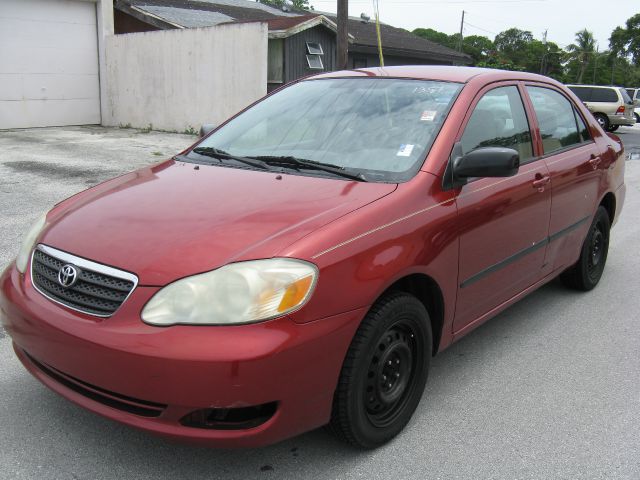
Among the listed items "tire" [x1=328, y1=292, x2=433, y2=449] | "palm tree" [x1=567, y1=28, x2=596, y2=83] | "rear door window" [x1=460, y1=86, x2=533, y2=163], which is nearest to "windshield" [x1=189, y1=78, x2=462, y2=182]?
"rear door window" [x1=460, y1=86, x2=533, y2=163]

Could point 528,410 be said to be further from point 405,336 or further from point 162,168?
point 162,168

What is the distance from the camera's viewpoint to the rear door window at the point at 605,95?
72.7 ft

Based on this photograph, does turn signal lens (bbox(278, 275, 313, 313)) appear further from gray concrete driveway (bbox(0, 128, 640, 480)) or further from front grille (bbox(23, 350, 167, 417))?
gray concrete driveway (bbox(0, 128, 640, 480))

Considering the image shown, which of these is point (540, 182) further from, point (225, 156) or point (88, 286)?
point (88, 286)

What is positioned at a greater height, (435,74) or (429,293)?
(435,74)

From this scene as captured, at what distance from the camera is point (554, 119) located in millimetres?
4223

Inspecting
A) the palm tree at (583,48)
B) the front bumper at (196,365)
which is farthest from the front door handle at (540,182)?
the palm tree at (583,48)

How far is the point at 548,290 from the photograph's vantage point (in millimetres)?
4965

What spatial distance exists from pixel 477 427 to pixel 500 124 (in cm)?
172

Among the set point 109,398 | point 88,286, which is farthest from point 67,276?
point 109,398

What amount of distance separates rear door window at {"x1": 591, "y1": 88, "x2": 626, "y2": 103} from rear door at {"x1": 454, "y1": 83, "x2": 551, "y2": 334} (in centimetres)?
2094

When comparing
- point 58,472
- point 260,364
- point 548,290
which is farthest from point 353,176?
point 548,290

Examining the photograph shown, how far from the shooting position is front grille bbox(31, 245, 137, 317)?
7.53 feet

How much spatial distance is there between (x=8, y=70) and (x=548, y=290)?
1408 centimetres
